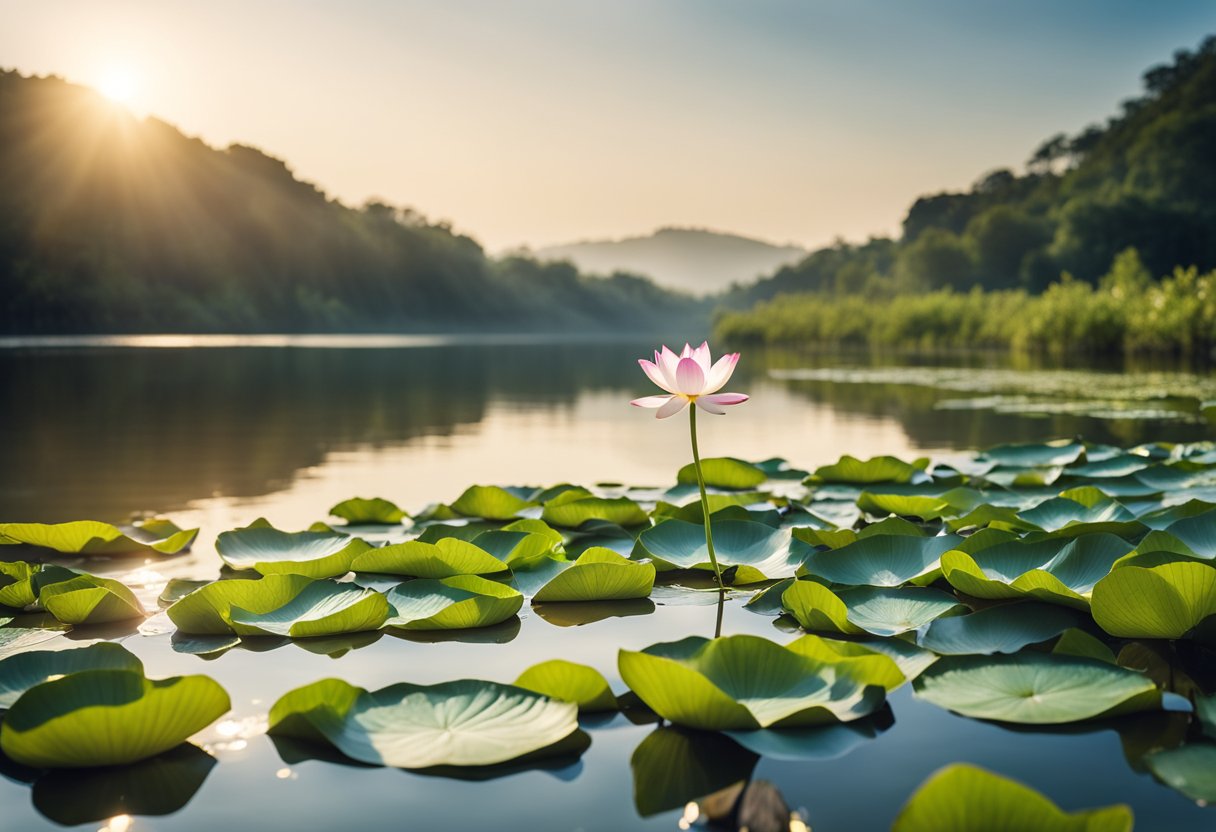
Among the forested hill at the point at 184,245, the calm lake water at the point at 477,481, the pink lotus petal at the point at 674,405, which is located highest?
the forested hill at the point at 184,245

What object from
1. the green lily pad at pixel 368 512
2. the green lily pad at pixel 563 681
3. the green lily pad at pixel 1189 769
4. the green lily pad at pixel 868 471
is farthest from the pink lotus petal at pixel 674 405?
the green lily pad at pixel 868 471

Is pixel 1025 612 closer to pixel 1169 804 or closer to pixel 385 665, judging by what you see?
pixel 1169 804

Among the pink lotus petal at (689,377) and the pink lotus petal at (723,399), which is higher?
the pink lotus petal at (689,377)

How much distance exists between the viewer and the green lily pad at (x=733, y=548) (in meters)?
2.05

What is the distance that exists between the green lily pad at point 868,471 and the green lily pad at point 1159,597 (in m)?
1.58

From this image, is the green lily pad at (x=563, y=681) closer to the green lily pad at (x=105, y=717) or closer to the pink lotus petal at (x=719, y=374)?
the green lily pad at (x=105, y=717)

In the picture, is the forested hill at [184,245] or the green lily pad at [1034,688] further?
the forested hill at [184,245]

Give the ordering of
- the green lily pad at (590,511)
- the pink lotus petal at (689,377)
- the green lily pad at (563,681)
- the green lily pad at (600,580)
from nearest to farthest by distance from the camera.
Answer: the green lily pad at (563,681)
the pink lotus petal at (689,377)
the green lily pad at (600,580)
the green lily pad at (590,511)

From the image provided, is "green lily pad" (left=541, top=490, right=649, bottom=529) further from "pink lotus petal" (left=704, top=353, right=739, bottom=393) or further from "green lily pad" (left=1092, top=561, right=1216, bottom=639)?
"green lily pad" (left=1092, top=561, right=1216, bottom=639)

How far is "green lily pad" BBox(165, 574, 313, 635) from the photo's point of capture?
5.49 ft

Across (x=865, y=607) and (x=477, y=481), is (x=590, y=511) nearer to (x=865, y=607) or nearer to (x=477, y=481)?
(x=865, y=607)

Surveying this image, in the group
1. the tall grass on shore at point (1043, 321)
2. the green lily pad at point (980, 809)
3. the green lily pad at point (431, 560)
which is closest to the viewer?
the green lily pad at point (980, 809)

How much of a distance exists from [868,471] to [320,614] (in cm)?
206

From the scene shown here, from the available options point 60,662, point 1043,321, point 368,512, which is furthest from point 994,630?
point 1043,321
